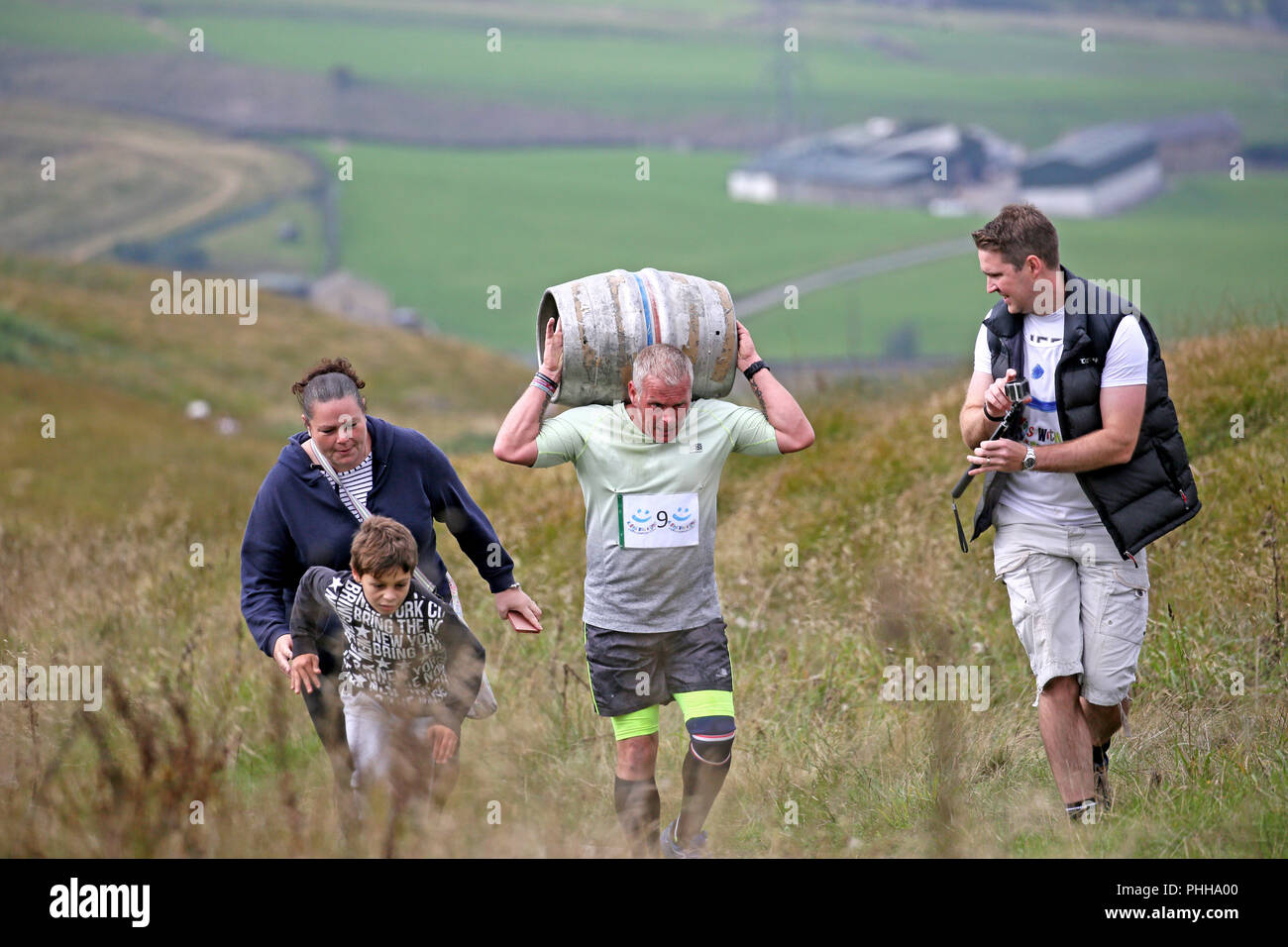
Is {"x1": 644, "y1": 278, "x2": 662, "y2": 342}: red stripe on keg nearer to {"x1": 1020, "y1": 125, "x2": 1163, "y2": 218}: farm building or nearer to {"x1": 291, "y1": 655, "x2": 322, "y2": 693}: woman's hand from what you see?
{"x1": 291, "y1": 655, "x2": 322, "y2": 693}: woman's hand

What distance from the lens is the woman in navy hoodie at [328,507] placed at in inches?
188

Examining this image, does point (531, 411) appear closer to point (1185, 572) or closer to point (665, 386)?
point (665, 386)

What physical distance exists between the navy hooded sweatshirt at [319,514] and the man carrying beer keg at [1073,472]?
6.49ft

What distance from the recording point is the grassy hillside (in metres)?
4.45

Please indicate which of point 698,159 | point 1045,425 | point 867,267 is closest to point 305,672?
point 1045,425

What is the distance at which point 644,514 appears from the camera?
15.9 feet

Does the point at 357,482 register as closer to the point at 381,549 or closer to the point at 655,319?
the point at 381,549

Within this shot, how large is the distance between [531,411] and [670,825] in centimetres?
162

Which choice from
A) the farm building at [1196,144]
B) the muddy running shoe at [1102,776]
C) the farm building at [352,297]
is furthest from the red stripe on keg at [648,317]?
the farm building at [1196,144]

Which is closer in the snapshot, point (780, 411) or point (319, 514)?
point (319, 514)

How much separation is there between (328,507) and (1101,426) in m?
2.79

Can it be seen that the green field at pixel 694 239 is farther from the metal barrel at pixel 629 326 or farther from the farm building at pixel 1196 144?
the metal barrel at pixel 629 326

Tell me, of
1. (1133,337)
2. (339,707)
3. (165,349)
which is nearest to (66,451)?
(339,707)

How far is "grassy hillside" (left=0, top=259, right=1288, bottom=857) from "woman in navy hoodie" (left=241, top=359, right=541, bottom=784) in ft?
0.78
